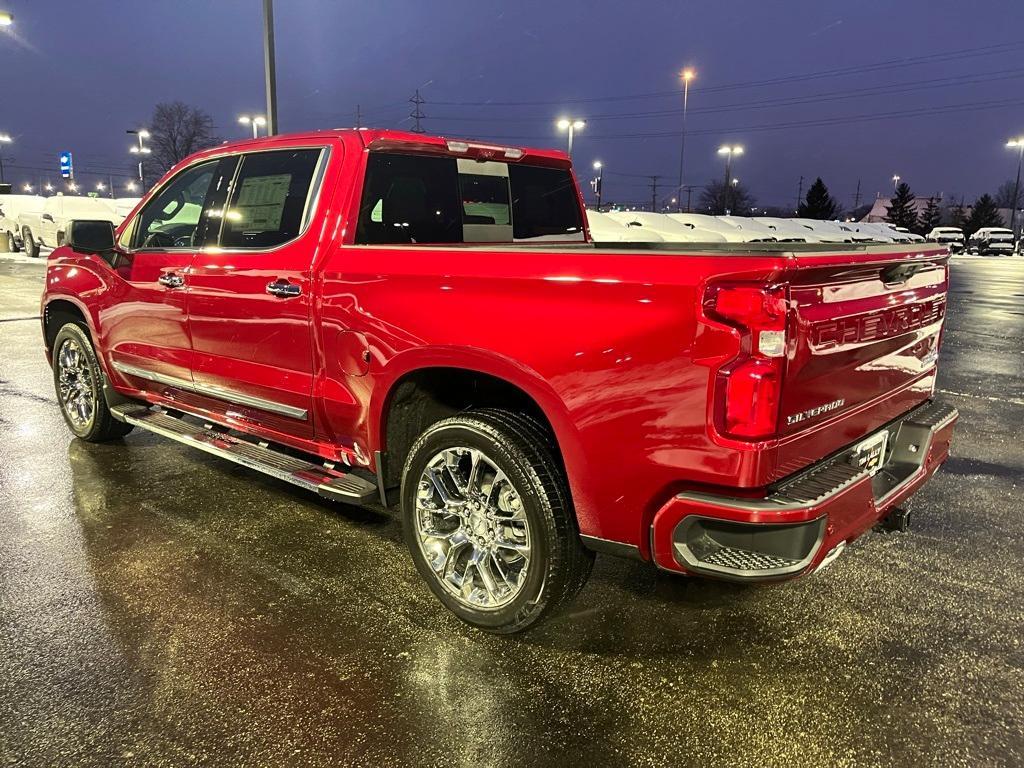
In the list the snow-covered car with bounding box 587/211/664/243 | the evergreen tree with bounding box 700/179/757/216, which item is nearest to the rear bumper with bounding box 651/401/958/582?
the snow-covered car with bounding box 587/211/664/243

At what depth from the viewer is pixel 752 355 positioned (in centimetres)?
232

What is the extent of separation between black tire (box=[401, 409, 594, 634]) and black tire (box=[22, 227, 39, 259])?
1039 inches

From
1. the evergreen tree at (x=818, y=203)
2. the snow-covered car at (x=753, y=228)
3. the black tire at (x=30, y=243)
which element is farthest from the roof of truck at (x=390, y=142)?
the evergreen tree at (x=818, y=203)

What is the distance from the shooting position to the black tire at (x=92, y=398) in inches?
211

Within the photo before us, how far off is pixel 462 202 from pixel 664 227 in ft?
64.6

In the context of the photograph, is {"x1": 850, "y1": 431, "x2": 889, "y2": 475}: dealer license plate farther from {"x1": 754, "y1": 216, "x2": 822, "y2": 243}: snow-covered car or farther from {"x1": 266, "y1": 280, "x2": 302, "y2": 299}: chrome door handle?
{"x1": 754, "y1": 216, "x2": 822, "y2": 243}: snow-covered car

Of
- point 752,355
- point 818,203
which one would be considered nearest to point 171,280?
point 752,355

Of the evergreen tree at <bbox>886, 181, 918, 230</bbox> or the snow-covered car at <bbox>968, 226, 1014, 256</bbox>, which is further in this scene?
the evergreen tree at <bbox>886, 181, 918, 230</bbox>

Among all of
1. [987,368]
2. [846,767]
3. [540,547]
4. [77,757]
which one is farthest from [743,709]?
[987,368]

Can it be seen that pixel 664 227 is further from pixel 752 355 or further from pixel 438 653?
pixel 752 355

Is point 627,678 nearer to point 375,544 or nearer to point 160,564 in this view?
point 375,544

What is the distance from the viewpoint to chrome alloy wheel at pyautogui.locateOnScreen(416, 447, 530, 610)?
3.04m

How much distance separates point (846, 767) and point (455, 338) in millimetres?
1937

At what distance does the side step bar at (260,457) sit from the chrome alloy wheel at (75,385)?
0.53 metres
